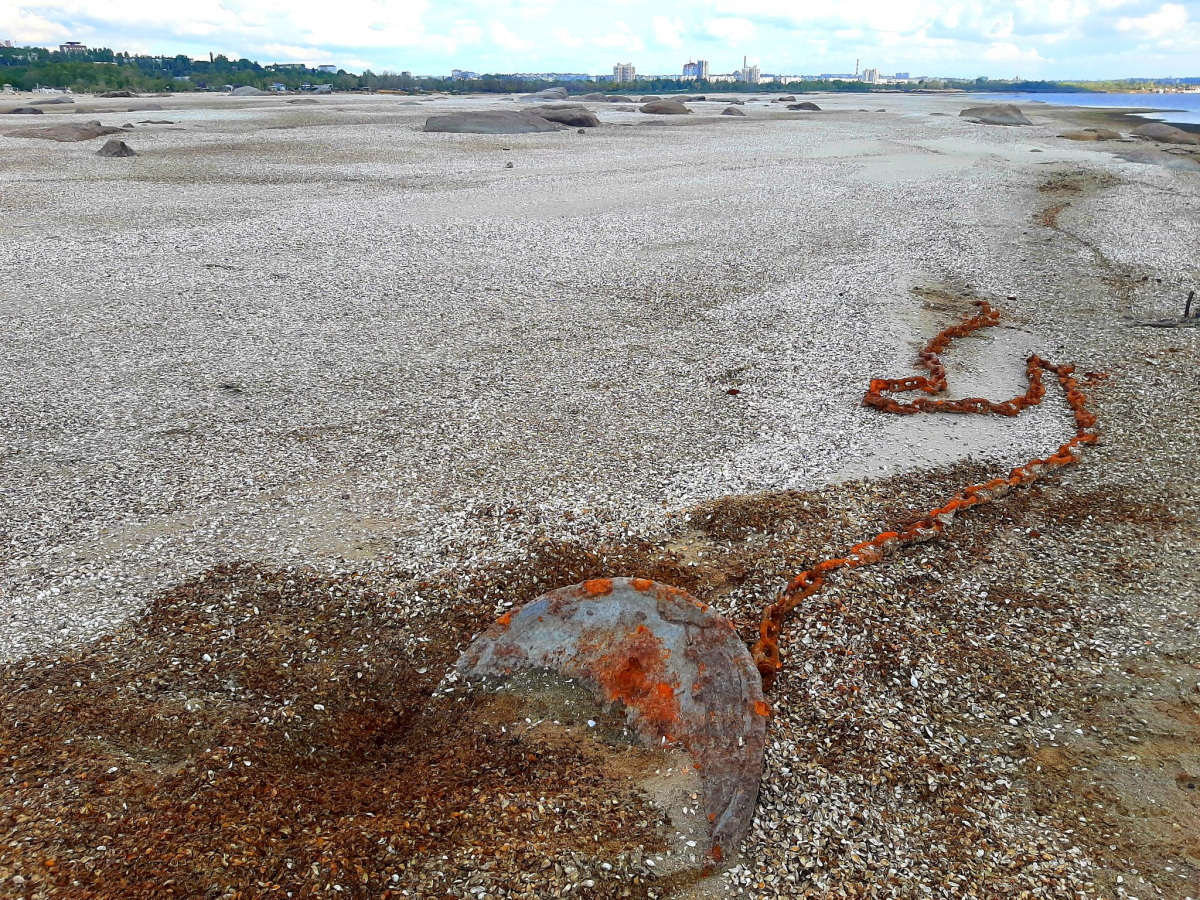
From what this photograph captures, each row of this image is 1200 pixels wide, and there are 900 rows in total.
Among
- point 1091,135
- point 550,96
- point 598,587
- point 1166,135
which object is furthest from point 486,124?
point 550,96

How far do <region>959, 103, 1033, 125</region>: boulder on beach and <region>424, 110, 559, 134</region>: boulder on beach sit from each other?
30041mm

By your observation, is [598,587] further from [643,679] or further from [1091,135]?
[1091,135]

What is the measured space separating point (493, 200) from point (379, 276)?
289 inches

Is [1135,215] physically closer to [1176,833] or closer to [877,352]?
[877,352]

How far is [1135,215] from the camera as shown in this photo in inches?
740

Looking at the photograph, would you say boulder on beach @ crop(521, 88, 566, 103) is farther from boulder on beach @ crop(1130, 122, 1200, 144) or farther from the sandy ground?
the sandy ground

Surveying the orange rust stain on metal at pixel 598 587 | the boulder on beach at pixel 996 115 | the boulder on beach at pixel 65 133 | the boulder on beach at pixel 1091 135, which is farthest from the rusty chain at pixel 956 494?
the boulder on beach at pixel 996 115

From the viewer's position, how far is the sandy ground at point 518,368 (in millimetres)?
5965

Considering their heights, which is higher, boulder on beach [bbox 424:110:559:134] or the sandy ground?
boulder on beach [bbox 424:110:559:134]

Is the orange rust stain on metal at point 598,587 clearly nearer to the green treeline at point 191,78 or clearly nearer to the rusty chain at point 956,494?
the rusty chain at point 956,494

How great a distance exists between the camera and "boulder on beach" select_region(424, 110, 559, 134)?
3456 cm

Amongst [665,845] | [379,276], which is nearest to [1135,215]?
[379,276]

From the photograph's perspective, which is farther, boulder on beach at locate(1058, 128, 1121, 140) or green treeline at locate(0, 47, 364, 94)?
green treeline at locate(0, 47, 364, 94)

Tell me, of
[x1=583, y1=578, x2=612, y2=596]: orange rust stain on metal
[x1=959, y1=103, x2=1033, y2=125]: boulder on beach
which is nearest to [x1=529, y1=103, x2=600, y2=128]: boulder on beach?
[x1=959, y1=103, x2=1033, y2=125]: boulder on beach
